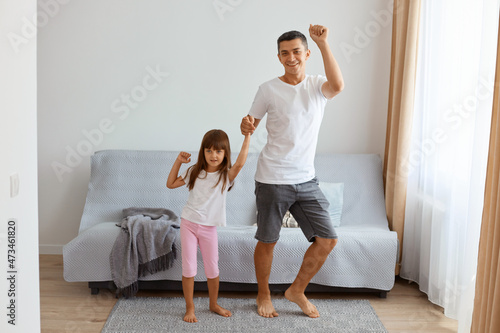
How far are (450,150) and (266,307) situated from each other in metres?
1.32

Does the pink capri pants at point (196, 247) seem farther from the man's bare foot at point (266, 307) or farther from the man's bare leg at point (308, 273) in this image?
the man's bare leg at point (308, 273)

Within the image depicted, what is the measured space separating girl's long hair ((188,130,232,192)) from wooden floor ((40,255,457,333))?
779mm

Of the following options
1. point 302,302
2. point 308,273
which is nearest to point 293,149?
point 308,273

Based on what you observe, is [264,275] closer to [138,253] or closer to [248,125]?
[138,253]

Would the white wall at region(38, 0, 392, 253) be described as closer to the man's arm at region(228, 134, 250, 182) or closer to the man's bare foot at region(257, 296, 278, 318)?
the man's arm at region(228, 134, 250, 182)

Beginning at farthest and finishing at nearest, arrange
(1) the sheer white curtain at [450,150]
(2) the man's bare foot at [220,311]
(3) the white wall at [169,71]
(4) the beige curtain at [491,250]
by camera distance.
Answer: (3) the white wall at [169,71] < (2) the man's bare foot at [220,311] < (1) the sheer white curtain at [450,150] < (4) the beige curtain at [491,250]

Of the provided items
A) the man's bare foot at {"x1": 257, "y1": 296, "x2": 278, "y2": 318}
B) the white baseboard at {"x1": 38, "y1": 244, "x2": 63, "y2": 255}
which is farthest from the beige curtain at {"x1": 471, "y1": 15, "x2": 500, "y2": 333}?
the white baseboard at {"x1": 38, "y1": 244, "x2": 63, "y2": 255}

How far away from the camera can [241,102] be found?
3920mm

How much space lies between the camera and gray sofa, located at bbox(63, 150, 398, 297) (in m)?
3.10

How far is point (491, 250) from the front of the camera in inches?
81.6

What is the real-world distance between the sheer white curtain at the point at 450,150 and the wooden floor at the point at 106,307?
0.08m

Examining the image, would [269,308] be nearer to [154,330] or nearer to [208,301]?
[208,301]

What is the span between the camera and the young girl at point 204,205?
2.82 metres
